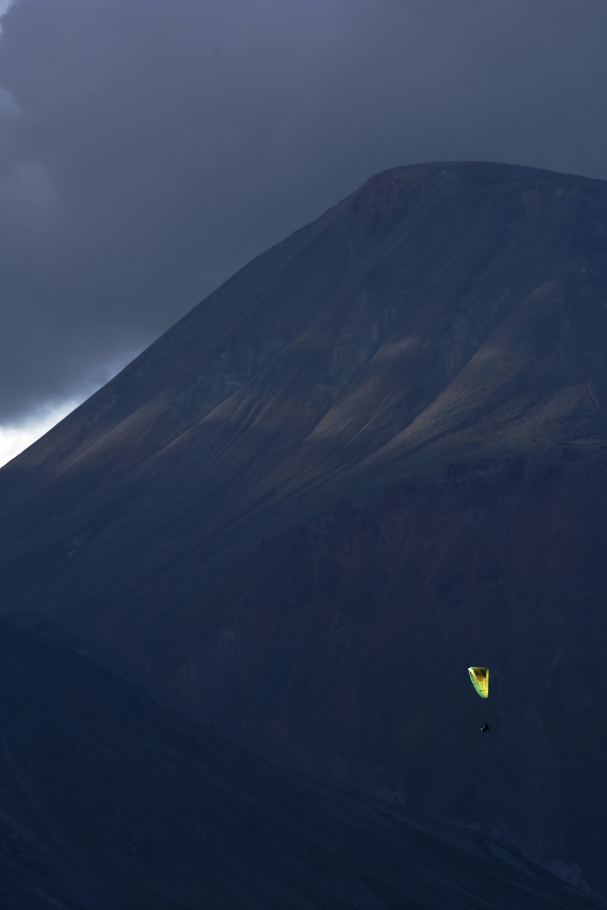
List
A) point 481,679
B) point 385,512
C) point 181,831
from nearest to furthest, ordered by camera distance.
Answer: point 481,679 → point 181,831 → point 385,512

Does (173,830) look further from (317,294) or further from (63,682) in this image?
(317,294)

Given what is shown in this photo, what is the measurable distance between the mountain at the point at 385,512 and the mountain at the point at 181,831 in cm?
711

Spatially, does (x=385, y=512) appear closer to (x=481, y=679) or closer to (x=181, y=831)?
(x=481, y=679)

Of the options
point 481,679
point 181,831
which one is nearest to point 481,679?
point 481,679

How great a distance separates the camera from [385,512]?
77562mm

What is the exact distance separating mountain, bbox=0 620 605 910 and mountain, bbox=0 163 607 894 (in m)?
7.11

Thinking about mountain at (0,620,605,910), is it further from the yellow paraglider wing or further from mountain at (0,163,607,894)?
the yellow paraglider wing

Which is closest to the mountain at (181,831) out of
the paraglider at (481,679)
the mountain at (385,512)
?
the mountain at (385,512)

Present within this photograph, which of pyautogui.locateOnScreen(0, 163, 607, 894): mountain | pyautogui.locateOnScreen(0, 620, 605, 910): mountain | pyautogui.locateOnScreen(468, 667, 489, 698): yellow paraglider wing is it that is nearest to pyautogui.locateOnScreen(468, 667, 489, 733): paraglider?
pyautogui.locateOnScreen(468, 667, 489, 698): yellow paraglider wing

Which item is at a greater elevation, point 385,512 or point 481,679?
point 385,512

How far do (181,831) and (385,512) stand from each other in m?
40.8

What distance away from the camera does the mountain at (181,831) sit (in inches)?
1416

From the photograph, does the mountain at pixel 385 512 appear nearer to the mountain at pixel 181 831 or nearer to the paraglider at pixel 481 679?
the mountain at pixel 181 831

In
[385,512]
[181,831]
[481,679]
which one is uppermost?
[385,512]
